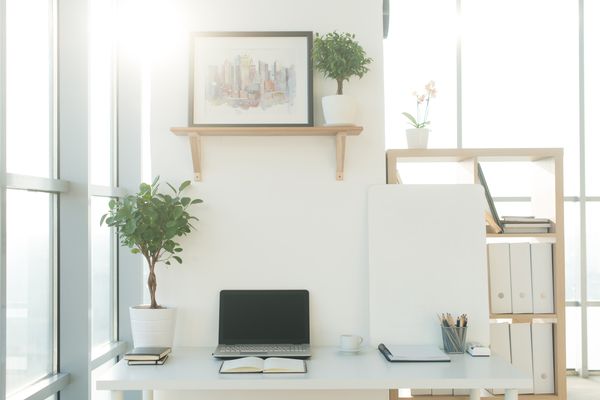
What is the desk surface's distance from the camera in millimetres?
2146

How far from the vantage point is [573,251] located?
457cm

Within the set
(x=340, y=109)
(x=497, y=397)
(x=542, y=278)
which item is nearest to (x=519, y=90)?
(x=542, y=278)

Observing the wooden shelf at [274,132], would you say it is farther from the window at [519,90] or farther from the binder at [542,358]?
the window at [519,90]

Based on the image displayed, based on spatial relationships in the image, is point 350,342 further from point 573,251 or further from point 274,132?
point 573,251

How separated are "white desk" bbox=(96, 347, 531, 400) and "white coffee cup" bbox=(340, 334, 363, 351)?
15 cm

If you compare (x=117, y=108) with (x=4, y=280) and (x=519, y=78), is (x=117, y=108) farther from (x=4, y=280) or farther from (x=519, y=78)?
(x=519, y=78)

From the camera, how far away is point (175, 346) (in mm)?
2730

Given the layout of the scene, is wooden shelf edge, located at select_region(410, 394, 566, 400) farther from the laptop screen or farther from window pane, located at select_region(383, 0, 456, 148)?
window pane, located at select_region(383, 0, 456, 148)

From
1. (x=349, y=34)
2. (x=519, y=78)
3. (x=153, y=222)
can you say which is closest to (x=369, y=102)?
(x=349, y=34)

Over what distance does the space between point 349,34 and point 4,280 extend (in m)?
1.66

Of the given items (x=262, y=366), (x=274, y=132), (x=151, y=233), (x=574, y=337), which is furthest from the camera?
(x=574, y=337)

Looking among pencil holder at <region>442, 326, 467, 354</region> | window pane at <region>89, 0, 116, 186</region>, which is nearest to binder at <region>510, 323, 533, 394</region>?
pencil holder at <region>442, 326, 467, 354</region>

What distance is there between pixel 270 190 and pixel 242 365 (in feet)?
2.77

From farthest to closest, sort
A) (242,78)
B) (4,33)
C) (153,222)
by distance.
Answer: (242,78) → (153,222) → (4,33)
